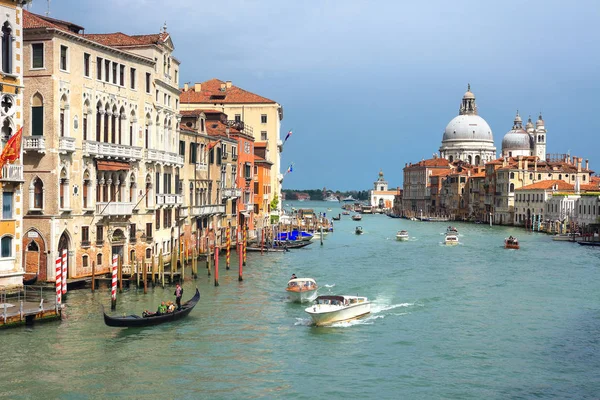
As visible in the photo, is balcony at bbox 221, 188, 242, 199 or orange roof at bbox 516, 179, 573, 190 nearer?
balcony at bbox 221, 188, 242, 199

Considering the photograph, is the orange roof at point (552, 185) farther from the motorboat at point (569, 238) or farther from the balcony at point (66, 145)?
the balcony at point (66, 145)

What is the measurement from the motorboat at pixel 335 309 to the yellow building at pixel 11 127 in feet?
23.6

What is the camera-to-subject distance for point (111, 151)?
26.0 metres

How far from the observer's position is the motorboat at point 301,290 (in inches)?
977

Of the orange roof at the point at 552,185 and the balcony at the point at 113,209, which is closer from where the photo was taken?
the balcony at the point at 113,209

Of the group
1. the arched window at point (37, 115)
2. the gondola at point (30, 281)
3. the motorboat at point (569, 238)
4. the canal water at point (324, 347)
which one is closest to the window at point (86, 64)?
the arched window at point (37, 115)

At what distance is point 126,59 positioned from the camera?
2723 centimetres

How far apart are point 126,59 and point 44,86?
4230 mm

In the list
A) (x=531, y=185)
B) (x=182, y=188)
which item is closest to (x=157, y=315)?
(x=182, y=188)

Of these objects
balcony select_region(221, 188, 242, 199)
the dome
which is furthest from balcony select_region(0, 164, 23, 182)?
the dome

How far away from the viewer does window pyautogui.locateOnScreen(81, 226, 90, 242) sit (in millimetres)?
24967

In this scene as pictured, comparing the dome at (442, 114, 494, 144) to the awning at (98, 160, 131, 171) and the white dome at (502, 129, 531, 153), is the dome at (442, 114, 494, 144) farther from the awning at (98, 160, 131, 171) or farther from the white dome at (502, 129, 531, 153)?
the awning at (98, 160, 131, 171)

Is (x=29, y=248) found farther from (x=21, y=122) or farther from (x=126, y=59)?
(x=126, y=59)

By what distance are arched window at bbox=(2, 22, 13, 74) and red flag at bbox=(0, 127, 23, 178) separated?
1478 mm
